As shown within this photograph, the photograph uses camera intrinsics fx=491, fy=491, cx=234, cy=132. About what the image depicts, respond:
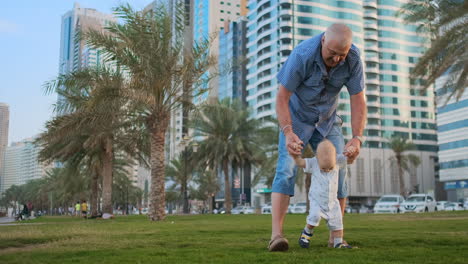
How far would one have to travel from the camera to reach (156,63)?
57.5ft

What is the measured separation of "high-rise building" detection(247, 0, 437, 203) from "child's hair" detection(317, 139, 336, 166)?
265 ft

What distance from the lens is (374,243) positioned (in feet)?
16.3

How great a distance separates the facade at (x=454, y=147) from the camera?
71.2 metres

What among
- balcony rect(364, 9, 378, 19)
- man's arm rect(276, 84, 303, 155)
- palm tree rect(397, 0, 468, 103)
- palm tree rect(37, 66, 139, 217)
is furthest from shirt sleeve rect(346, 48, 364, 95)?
balcony rect(364, 9, 378, 19)

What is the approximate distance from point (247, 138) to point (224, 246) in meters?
30.6

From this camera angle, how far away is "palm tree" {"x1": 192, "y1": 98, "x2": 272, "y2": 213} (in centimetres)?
3466

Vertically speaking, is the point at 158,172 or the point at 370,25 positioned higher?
the point at 370,25

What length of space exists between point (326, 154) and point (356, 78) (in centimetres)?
82

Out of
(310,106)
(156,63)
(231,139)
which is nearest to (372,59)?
(231,139)

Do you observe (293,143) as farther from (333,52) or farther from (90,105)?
(90,105)

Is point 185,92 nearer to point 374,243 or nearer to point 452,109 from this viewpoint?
point 374,243

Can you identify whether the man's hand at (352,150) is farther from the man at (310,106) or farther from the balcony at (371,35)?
the balcony at (371,35)

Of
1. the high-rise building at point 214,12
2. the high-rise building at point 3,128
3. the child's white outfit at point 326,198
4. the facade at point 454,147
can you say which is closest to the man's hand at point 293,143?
the child's white outfit at point 326,198

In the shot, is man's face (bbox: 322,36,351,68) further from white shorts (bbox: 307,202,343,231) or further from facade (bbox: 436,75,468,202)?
facade (bbox: 436,75,468,202)
